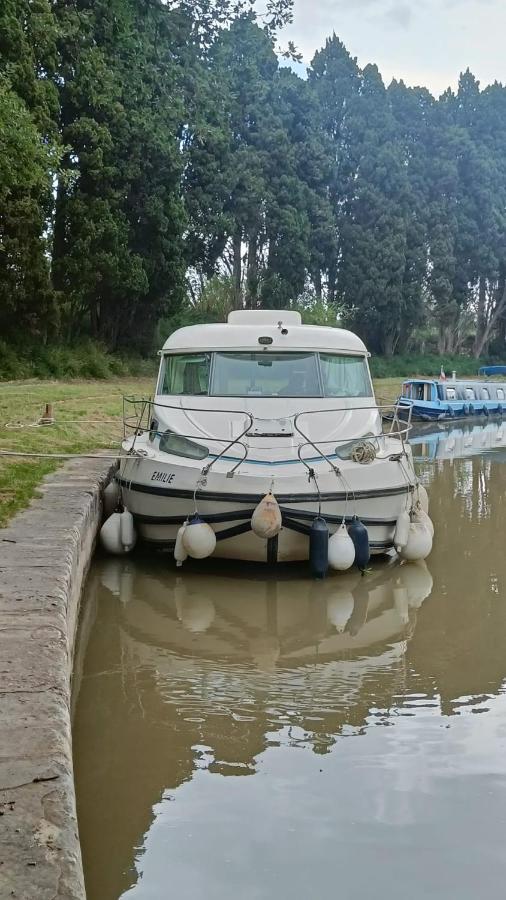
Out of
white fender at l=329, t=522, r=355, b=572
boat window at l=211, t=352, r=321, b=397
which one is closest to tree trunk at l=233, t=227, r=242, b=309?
boat window at l=211, t=352, r=321, b=397

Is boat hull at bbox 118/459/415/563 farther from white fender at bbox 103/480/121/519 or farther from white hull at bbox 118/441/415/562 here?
white fender at bbox 103/480/121/519

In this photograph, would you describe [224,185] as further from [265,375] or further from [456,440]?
[265,375]

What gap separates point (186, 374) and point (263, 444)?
1899 mm

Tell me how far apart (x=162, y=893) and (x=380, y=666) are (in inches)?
129

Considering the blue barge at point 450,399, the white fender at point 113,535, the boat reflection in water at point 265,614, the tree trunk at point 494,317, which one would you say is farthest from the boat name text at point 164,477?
the tree trunk at point 494,317

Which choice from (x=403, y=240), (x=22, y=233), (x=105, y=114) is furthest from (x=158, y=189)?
(x=403, y=240)

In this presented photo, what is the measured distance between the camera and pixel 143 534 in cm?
977

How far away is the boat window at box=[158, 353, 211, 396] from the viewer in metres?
10.7

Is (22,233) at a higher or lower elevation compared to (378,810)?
higher

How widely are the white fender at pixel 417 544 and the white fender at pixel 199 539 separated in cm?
211

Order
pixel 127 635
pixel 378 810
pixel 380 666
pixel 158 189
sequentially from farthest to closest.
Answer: pixel 158 189
pixel 127 635
pixel 380 666
pixel 378 810

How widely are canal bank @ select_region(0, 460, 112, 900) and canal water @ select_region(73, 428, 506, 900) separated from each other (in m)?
0.53

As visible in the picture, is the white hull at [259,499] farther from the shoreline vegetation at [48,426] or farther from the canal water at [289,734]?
the shoreline vegetation at [48,426]

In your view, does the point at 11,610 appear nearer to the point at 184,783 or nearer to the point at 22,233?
the point at 184,783
